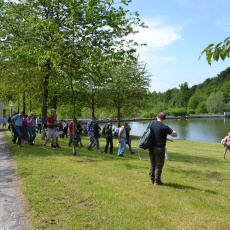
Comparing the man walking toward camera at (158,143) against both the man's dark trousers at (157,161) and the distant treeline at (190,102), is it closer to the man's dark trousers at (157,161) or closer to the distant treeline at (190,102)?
the man's dark trousers at (157,161)

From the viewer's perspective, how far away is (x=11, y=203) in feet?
16.1

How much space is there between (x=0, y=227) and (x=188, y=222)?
3.16m

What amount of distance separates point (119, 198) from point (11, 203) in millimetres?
2237

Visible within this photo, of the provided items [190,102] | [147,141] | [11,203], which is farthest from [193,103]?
[11,203]

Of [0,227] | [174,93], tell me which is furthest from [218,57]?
[174,93]

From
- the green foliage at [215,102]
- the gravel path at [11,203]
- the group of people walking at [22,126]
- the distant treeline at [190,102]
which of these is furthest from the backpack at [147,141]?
the green foliage at [215,102]

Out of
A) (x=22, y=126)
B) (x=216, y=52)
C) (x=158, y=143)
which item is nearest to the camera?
(x=216, y=52)

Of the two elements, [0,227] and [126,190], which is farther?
[126,190]

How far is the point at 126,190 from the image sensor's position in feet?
18.9

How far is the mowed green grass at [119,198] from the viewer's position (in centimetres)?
414

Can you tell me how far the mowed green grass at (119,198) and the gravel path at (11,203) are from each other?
17 centimetres

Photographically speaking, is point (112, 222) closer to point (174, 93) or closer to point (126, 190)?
point (126, 190)

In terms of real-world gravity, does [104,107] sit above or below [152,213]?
above

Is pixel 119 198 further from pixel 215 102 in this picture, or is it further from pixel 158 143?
pixel 215 102
